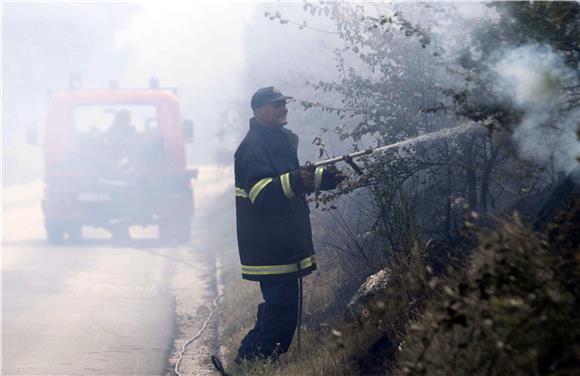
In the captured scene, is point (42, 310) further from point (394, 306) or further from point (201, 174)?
point (201, 174)

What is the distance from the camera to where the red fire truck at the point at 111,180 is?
14.6 meters

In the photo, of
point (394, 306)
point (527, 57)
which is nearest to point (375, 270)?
point (394, 306)

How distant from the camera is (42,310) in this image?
344 inches

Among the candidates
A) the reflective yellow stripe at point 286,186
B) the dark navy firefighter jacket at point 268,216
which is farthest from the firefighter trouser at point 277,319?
the reflective yellow stripe at point 286,186

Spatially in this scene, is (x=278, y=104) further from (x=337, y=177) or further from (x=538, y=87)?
(x=538, y=87)

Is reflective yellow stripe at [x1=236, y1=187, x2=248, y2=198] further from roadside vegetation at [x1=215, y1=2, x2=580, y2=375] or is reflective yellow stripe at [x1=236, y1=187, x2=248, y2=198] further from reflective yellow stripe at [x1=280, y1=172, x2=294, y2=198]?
roadside vegetation at [x1=215, y1=2, x2=580, y2=375]

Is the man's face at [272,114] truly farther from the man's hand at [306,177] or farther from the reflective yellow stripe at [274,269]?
the reflective yellow stripe at [274,269]

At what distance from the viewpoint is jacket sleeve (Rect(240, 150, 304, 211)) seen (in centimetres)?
570

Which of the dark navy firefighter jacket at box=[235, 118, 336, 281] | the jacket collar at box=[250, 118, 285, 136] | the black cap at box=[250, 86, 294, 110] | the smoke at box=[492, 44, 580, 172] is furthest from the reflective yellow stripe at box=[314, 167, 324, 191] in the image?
the smoke at box=[492, 44, 580, 172]

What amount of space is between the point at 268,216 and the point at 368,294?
82cm

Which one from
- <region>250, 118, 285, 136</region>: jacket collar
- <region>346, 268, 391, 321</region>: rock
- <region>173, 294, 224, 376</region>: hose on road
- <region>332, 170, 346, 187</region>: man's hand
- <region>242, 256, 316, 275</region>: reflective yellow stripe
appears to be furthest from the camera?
<region>173, 294, 224, 376</region>: hose on road

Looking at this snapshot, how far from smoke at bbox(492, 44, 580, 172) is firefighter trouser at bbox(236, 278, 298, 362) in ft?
6.28

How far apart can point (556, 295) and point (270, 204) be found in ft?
9.54

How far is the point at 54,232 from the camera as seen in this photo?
14.9 meters
